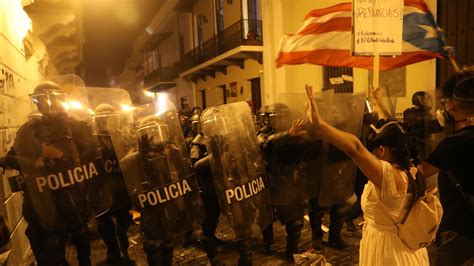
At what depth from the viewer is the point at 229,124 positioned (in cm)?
316

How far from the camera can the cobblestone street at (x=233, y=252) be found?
4082 millimetres

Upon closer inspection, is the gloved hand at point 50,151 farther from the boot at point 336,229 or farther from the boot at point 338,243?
the boot at point 338,243

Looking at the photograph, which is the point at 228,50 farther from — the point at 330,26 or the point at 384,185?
the point at 384,185

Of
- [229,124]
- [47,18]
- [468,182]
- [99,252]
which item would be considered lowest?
[99,252]

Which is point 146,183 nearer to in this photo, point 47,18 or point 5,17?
point 5,17

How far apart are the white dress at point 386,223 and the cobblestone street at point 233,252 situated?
1979 millimetres

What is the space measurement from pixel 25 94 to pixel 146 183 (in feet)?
11.1

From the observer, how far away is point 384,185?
1845mm

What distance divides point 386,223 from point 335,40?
12.0 ft

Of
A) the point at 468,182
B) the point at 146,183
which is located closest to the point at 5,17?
the point at 146,183

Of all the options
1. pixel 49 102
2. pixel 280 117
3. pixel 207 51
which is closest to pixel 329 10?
pixel 280 117

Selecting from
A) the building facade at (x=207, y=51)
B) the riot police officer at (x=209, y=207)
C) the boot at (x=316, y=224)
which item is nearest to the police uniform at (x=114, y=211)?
the riot police officer at (x=209, y=207)

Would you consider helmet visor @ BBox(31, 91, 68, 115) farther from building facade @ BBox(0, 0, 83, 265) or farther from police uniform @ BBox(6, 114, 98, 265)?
building facade @ BBox(0, 0, 83, 265)

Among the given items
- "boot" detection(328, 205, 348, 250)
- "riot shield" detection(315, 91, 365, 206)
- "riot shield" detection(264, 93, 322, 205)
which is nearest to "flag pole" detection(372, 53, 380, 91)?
"riot shield" detection(315, 91, 365, 206)
